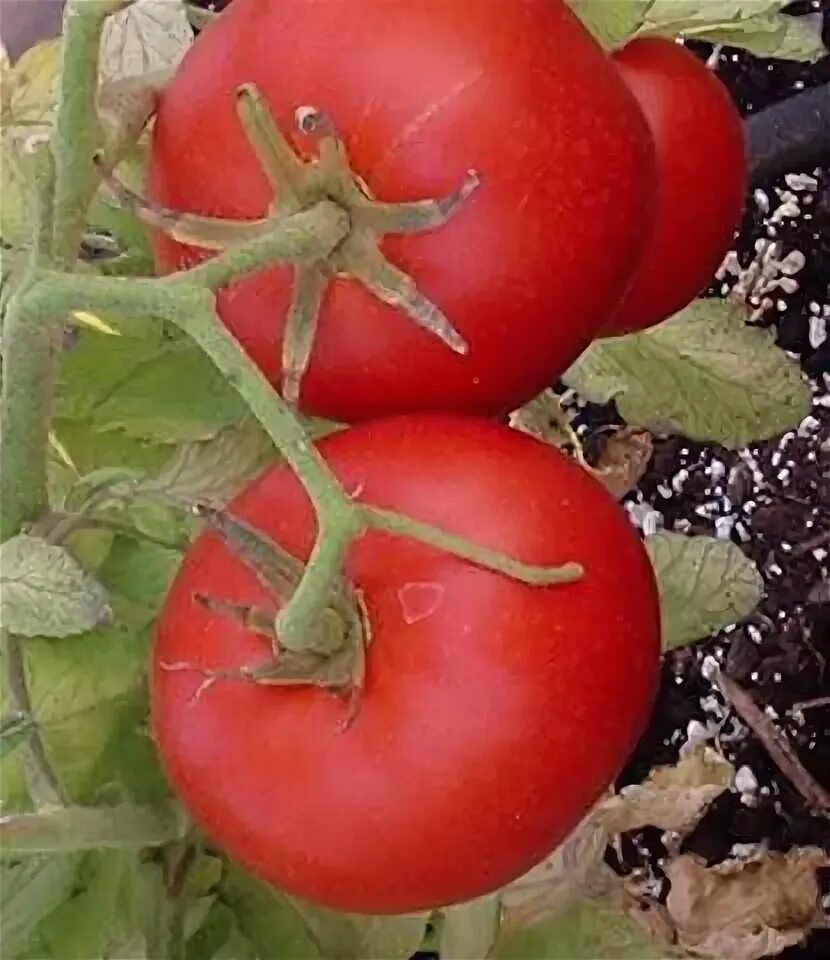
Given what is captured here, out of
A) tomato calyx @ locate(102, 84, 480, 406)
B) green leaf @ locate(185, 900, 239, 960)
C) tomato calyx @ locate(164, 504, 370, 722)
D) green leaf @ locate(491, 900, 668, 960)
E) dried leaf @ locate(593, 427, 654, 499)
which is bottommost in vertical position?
dried leaf @ locate(593, 427, 654, 499)

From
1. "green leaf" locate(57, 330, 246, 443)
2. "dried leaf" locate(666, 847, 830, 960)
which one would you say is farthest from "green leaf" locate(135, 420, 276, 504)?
"dried leaf" locate(666, 847, 830, 960)

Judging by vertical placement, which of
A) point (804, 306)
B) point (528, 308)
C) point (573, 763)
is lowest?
point (804, 306)

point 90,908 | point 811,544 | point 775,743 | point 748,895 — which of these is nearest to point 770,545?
point 811,544

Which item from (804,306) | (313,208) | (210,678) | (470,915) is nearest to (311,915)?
(470,915)

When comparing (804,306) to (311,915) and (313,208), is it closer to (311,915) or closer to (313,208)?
(311,915)

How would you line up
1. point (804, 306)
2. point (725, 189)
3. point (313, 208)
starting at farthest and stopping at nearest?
point (804, 306)
point (725, 189)
point (313, 208)

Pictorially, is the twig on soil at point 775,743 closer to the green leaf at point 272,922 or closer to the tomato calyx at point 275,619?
the green leaf at point 272,922

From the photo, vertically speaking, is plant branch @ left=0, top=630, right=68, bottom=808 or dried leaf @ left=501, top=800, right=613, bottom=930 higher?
plant branch @ left=0, top=630, right=68, bottom=808

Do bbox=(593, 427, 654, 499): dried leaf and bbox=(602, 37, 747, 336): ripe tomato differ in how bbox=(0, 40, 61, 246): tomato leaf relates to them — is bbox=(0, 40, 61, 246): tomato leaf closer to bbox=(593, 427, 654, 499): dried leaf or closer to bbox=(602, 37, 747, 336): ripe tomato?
bbox=(602, 37, 747, 336): ripe tomato

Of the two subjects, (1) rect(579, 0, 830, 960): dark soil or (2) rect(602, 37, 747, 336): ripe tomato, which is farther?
(1) rect(579, 0, 830, 960): dark soil
